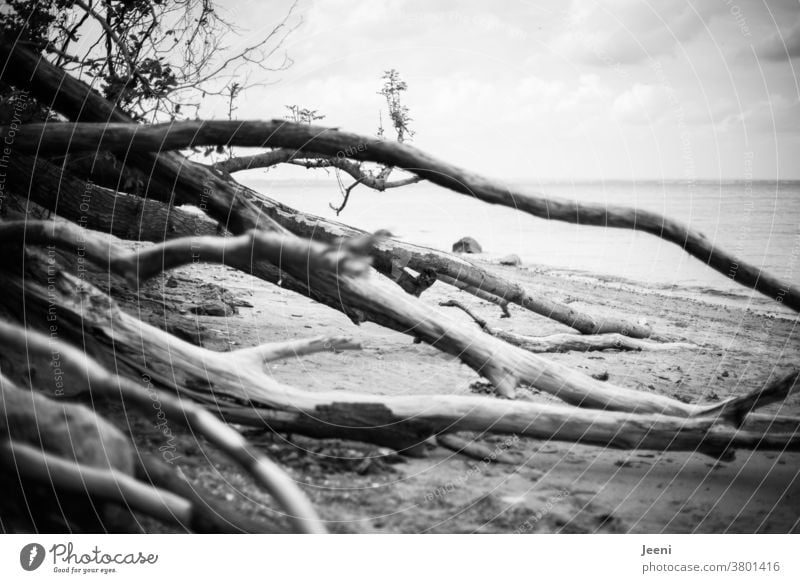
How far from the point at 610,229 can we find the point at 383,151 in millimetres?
5924

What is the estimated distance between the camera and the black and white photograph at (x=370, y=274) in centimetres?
209

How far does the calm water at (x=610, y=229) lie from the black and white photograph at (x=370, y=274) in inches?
2.3

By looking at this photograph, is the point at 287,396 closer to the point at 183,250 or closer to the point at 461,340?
the point at 183,250

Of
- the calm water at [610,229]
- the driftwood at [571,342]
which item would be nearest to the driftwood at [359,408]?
the calm water at [610,229]

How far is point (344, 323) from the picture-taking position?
14.3ft

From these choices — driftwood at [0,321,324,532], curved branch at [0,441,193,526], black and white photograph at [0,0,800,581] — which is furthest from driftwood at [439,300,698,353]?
curved branch at [0,441,193,526]

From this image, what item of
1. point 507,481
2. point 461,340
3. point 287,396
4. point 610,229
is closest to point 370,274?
point 461,340

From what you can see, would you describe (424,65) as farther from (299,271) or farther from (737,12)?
(737,12)

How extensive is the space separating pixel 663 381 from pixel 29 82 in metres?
3.84

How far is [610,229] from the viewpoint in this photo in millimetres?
7758

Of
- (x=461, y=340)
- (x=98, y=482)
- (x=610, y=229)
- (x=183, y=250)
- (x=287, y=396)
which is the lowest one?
(x=98, y=482)

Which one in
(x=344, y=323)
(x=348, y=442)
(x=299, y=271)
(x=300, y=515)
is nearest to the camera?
(x=300, y=515)
